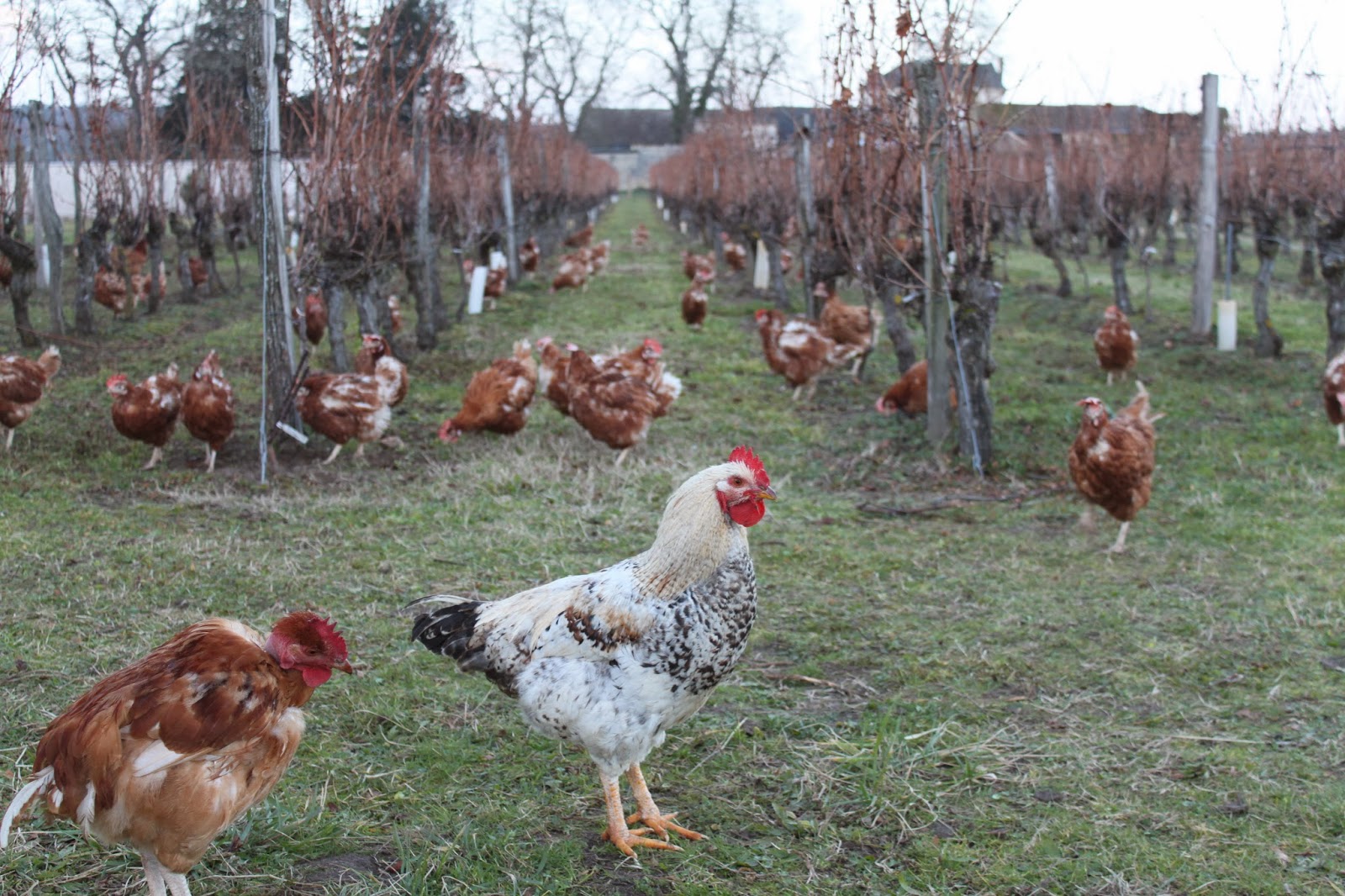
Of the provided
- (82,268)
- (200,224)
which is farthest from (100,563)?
(200,224)

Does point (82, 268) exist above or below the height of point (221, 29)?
below

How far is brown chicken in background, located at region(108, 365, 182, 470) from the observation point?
7.44 meters

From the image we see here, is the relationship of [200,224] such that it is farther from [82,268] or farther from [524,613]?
[524,613]

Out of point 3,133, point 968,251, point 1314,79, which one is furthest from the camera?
point 1314,79

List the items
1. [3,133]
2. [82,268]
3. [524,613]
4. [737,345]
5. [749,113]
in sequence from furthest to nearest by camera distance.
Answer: [749,113], [737,345], [82,268], [3,133], [524,613]

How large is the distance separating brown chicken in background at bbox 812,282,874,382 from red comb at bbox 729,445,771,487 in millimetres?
8462

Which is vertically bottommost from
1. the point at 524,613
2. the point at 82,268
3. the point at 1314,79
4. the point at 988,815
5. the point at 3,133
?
the point at 988,815

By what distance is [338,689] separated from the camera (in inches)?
168

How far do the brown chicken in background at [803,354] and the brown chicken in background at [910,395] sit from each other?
1.20 m

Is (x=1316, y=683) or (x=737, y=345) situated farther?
(x=737, y=345)

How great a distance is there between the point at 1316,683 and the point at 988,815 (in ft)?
6.38

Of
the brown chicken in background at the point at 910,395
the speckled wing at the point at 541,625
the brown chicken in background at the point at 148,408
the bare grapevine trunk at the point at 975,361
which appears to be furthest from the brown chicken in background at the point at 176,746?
the brown chicken in background at the point at 910,395

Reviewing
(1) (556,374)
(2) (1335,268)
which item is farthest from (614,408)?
(2) (1335,268)

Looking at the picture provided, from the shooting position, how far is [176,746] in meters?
2.55
